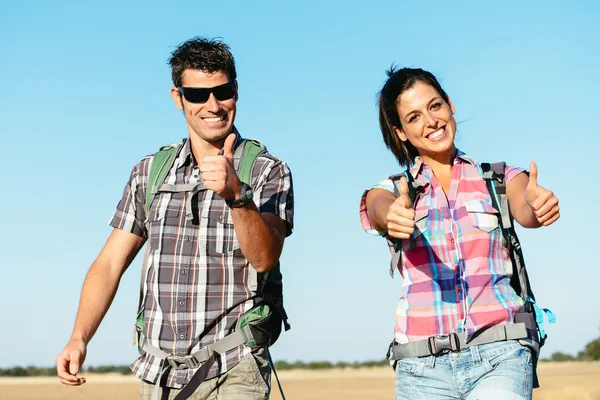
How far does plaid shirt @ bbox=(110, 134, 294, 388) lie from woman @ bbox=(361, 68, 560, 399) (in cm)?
74

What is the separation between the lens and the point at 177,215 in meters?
6.19

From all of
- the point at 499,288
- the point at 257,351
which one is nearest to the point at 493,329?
the point at 499,288

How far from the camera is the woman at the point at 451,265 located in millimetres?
5305

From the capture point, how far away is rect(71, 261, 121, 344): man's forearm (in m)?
6.29

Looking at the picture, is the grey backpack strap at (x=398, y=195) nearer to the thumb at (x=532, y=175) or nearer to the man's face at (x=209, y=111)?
the thumb at (x=532, y=175)

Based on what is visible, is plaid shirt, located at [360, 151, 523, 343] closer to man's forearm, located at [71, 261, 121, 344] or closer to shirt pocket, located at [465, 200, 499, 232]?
shirt pocket, located at [465, 200, 499, 232]

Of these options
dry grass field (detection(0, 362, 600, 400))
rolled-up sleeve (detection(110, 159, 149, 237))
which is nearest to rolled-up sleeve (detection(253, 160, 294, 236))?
rolled-up sleeve (detection(110, 159, 149, 237))

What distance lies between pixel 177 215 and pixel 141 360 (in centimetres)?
102

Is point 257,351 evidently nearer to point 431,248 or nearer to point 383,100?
point 431,248

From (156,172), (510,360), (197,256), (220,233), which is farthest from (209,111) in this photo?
(510,360)

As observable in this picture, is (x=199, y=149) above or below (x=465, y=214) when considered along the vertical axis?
above

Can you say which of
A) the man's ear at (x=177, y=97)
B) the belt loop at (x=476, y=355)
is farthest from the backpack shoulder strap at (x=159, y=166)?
the belt loop at (x=476, y=355)

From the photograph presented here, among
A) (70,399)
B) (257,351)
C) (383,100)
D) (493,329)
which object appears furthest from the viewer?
(70,399)

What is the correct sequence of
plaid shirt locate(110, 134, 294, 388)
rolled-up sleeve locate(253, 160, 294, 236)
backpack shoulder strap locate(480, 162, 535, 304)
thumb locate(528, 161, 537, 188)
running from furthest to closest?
rolled-up sleeve locate(253, 160, 294, 236)
plaid shirt locate(110, 134, 294, 388)
backpack shoulder strap locate(480, 162, 535, 304)
thumb locate(528, 161, 537, 188)
